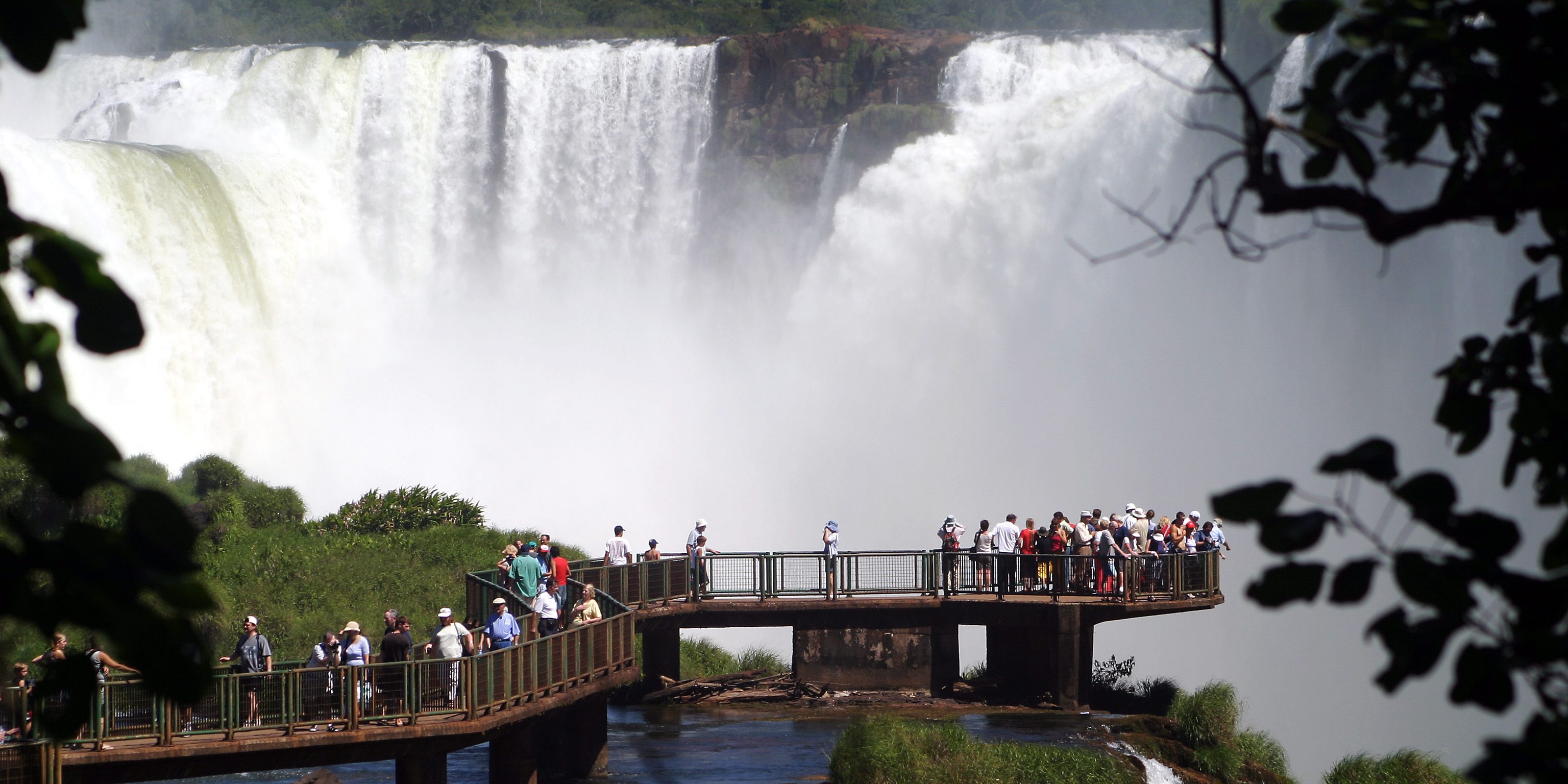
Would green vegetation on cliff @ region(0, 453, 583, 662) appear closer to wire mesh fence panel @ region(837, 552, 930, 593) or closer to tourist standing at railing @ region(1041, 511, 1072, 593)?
wire mesh fence panel @ region(837, 552, 930, 593)

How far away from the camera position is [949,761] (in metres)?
16.9

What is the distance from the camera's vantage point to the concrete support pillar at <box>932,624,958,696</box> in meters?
22.2

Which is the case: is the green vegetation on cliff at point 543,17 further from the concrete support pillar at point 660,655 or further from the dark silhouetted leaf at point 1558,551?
the dark silhouetted leaf at point 1558,551

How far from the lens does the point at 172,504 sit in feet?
8.57

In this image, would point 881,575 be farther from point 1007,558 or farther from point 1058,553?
point 1058,553

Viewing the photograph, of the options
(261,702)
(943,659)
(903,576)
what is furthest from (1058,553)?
(261,702)

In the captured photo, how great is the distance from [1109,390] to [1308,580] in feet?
121

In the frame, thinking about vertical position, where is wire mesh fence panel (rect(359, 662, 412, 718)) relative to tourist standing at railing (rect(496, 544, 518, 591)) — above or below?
below

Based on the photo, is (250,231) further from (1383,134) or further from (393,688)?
(1383,134)

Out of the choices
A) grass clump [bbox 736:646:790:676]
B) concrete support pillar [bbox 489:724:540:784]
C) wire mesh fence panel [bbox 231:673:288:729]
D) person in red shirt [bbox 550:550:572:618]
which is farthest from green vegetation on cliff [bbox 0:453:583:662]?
wire mesh fence panel [bbox 231:673:288:729]

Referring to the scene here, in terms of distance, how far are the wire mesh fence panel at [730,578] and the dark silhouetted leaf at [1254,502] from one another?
18.8 m

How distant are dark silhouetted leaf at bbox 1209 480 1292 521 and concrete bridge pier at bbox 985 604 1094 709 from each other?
59.5 feet

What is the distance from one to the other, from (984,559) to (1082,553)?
4.10ft

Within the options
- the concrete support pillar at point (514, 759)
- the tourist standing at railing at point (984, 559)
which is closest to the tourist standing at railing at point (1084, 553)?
the tourist standing at railing at point (984, 559)
